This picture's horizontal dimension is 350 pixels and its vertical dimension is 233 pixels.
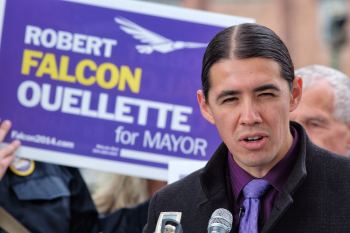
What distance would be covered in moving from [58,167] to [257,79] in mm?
1863

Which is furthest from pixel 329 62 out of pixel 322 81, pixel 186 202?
pixel 186 202

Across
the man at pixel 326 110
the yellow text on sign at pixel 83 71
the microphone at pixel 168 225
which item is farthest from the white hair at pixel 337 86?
the microphone at pixel 168 225

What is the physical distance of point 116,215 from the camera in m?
4.82

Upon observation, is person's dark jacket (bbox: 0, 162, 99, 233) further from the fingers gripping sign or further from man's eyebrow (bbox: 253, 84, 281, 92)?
man's eyebrow (bbox: 253, 84, 281, 92)

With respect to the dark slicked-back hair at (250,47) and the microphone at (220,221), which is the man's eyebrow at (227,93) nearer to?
the dark slicked-back hair at (250,47)

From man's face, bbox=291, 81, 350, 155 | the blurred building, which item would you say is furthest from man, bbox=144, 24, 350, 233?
the blurred building

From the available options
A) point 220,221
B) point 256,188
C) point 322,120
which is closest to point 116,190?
→ point 322,120

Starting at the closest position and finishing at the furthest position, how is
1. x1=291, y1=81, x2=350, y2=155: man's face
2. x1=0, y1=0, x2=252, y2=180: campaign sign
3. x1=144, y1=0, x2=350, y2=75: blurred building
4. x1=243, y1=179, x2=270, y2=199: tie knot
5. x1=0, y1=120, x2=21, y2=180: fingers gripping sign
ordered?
x1=243, y1=179, x2=270, y2=199: tie knot → x1=0, y1=120, x2=21, y2=180: fingers gripping sign → x1=0, y1=0, x2=252, y2=180: campaign sign → x1=291, y1=81, x2=350, y2=155: man's face → x1=144, y1=0, x2=350, y2=75: blurred building

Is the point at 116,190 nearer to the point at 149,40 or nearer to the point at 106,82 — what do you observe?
the point at 106,82

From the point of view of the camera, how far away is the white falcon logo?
4.45 metres

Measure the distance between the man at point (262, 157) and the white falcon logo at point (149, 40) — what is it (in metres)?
1.20

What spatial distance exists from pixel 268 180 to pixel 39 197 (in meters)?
1.72

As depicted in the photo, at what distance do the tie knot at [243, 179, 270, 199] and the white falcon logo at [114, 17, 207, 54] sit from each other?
146 centimetres

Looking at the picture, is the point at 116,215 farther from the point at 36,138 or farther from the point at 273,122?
the point at 273,122
